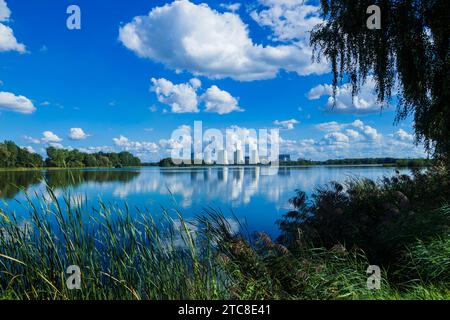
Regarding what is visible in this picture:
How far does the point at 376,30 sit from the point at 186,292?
6.70m

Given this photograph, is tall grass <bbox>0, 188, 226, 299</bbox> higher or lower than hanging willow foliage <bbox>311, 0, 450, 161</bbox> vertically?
lower

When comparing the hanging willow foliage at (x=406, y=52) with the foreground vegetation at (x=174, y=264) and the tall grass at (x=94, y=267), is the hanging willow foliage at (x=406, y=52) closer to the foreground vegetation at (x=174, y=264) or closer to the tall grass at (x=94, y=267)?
the foreground vegetation at (x=174, y=264)

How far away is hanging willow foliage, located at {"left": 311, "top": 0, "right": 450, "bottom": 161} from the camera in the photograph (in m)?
6.70

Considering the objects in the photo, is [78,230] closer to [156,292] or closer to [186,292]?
[156,292]

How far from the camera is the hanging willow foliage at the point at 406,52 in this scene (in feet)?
22.0

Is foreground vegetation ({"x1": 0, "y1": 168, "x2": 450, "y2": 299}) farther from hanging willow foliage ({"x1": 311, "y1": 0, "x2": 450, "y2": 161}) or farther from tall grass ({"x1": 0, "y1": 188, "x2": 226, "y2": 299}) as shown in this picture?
hanging willow foliage ({"x1": 311, "y1": 0, "x2": 450, "y2": 161})

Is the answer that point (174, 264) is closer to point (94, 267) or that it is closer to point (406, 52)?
point (94, 267)

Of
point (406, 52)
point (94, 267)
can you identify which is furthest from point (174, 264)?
point (406, 52)

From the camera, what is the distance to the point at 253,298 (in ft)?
11.9

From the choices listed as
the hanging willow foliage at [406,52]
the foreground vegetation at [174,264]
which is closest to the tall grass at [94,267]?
the foreground vegetation at [174,264]


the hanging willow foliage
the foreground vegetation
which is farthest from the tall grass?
the hanging willow foliage

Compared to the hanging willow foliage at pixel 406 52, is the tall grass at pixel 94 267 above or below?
below

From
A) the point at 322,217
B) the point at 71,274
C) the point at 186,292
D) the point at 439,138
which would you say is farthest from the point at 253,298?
the point at 439,138

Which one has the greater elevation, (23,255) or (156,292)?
(23,255)
